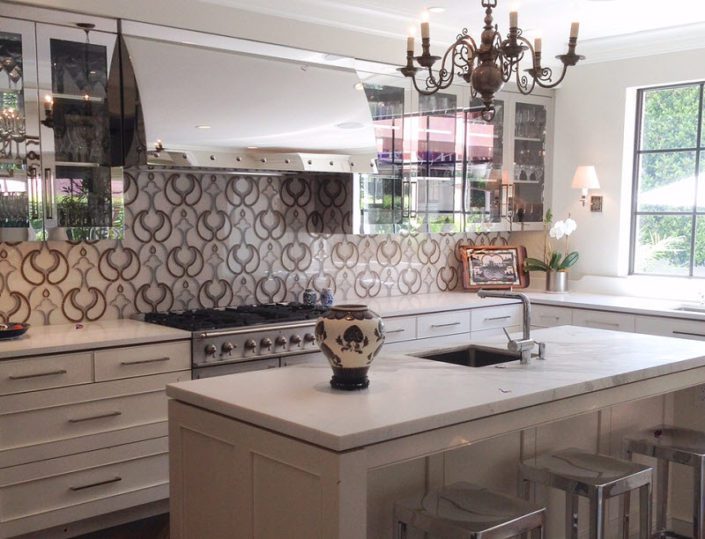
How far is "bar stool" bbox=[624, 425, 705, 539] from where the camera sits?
3.40 m

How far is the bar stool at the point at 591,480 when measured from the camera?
2.86m

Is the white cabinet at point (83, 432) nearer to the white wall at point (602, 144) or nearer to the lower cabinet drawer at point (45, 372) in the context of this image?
the lower cabinet drawer at point (45, 372)

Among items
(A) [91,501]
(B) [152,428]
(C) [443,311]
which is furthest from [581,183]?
(A) [91,501]

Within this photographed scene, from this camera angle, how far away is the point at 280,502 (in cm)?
238

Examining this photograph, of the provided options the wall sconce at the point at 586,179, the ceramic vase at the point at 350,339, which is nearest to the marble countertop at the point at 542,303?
the wall sconce at the point at 586,179

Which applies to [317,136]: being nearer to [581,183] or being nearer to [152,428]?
[152,428]

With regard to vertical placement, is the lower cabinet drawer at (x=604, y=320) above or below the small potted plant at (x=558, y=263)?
below

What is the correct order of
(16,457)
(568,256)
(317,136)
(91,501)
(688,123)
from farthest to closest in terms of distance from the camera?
(568,256), (688,123), (317,136), (91,501), (16,457)

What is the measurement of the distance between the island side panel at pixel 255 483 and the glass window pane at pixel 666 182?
4.36 m

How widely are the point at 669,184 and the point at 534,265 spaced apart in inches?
45.5

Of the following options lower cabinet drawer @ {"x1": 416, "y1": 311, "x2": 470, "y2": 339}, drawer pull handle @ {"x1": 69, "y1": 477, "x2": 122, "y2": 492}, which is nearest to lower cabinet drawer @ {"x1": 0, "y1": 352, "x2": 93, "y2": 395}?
drawer pull handle @ {"x1": 69, "y1": 477, "x2": 122, "y2": 492}

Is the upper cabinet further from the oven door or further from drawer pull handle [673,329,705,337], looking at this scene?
drawer pull handle [673,329,705,337]

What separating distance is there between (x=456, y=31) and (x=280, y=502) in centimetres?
406

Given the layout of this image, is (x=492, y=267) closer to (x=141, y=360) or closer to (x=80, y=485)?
(x=141, y=360)
